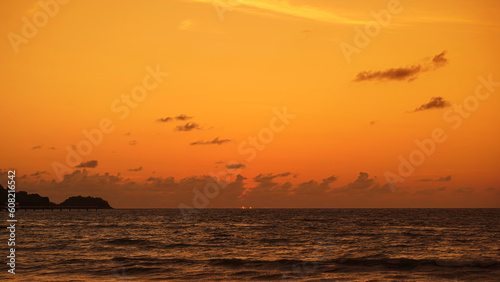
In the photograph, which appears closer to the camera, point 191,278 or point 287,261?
point 191,278

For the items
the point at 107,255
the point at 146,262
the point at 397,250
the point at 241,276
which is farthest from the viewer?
the point at 397,250

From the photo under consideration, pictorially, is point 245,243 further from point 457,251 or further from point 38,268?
point 38,268

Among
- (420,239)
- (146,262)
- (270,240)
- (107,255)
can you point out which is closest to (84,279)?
(146,262)

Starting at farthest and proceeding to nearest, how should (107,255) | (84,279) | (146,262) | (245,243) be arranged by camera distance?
(245,243)
(107,255)
(146,262)
(84,279)

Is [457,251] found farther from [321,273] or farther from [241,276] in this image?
[241,276]

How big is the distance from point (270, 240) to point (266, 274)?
31338 mm

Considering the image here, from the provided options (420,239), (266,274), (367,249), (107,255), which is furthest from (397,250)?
(107,255)

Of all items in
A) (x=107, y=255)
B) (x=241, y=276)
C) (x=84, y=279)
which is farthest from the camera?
(x=107, y=255)

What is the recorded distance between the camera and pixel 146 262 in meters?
49.7

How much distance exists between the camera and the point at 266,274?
42.2 m

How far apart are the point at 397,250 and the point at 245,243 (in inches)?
807

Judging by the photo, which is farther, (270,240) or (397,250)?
(270,240)

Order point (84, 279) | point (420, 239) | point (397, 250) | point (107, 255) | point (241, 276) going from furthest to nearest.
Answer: point (420, 239)
point (397, 250)
point (107, 255)
point (241, 276)
point (84, 279)

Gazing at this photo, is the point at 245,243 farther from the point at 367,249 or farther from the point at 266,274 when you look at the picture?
the point at 266,274
